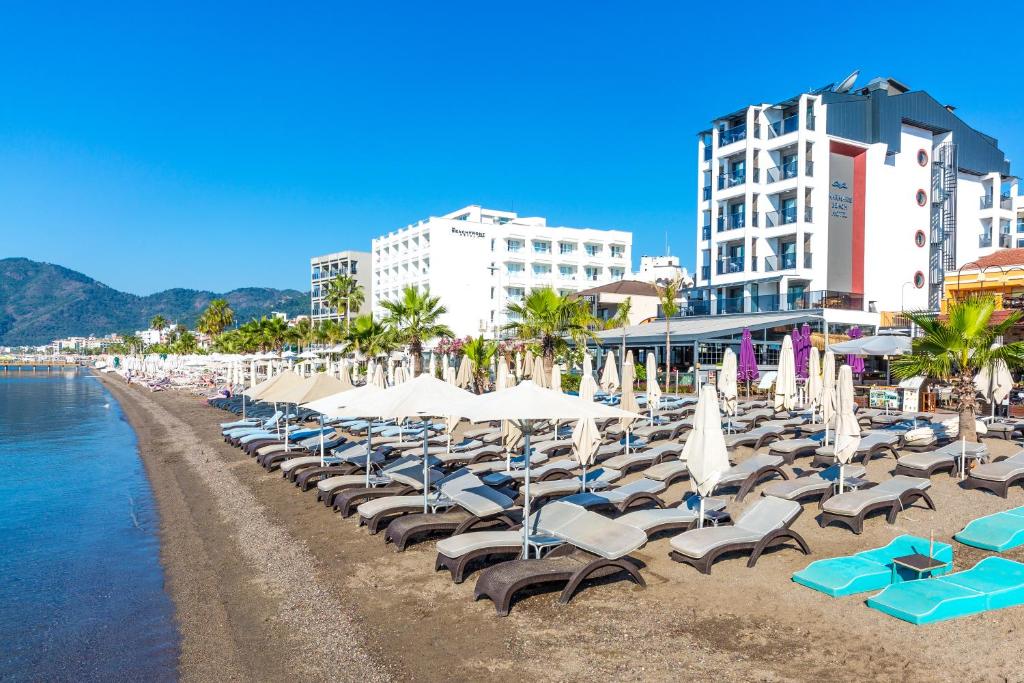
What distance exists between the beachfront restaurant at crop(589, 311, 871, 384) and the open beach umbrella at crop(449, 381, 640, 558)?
2179cm

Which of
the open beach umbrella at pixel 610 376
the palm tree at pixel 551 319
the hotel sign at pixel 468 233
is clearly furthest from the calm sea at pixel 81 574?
the hotel sign at pixel 468 233

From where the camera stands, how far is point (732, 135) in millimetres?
39594

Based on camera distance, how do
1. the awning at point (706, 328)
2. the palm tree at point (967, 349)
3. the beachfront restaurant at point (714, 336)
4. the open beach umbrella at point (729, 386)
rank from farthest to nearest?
the beachfront restaurant at point (714, 336), the awning at point (706, 328), the open beach umbrella at point (729, 386), the palm tree at point (967, 349)

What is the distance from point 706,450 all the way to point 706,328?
24.4 m

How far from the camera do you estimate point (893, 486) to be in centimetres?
1024

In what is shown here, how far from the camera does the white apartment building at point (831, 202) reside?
3709 centimetres

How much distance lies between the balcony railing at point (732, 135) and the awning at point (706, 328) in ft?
34.0

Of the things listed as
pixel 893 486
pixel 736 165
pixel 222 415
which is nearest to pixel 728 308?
pixel 736 165

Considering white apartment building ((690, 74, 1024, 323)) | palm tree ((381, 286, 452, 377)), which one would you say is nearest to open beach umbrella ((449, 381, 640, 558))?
palm tree ((381, 286, 452, 377))

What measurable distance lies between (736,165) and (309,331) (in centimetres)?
3901

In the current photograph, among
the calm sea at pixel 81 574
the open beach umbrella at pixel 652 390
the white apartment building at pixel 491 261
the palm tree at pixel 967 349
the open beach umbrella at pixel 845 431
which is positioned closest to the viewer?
the calm sea at pixel 81 574

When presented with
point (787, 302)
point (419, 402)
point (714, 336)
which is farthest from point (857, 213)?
point (419, 402)

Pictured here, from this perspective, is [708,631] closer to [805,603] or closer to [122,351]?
[805,603]

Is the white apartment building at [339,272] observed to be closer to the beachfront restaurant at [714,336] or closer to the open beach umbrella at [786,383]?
the beachfront restaurant at [714,336]
